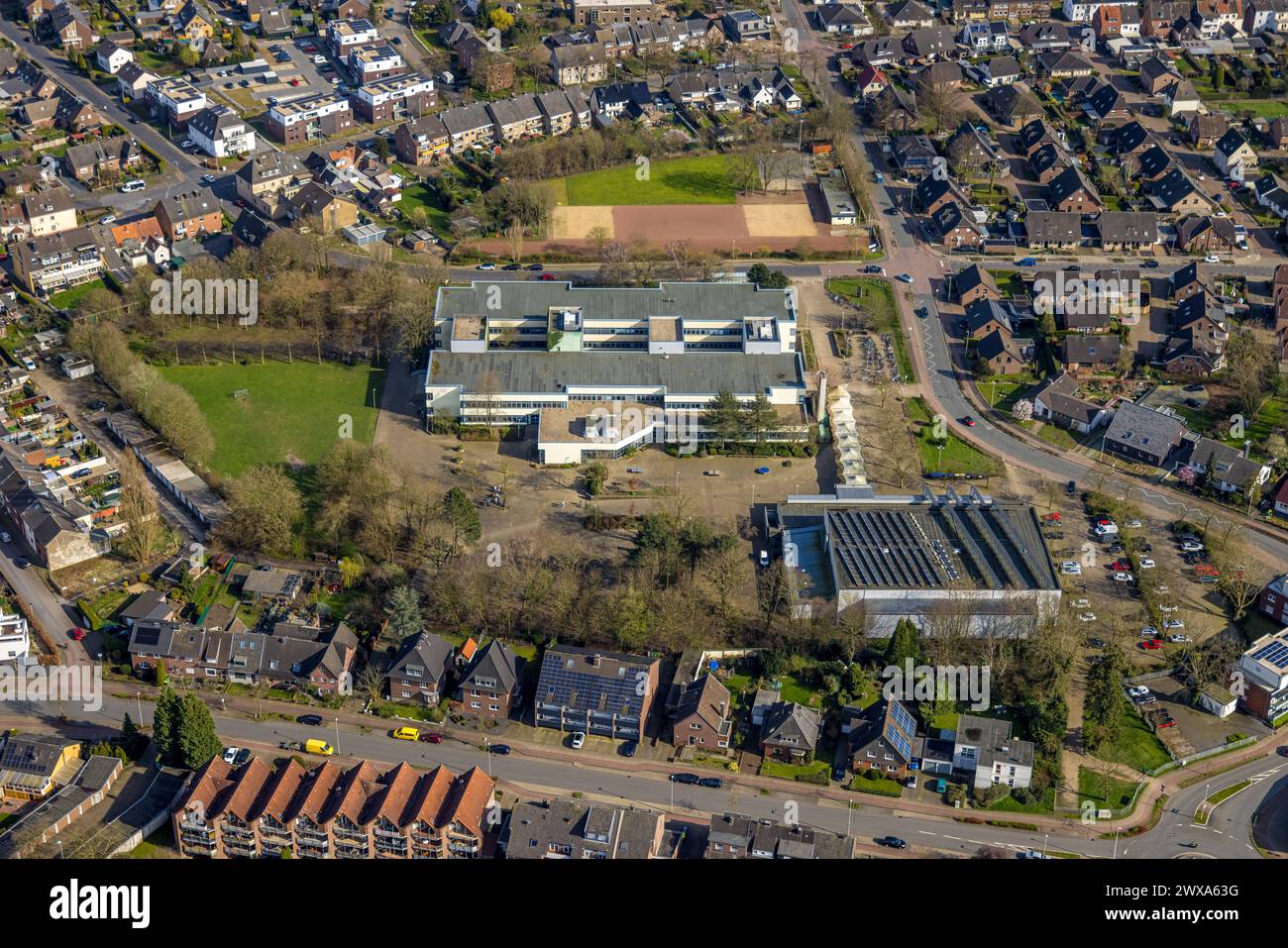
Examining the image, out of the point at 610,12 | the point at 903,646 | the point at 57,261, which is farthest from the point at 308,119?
the point at 903,646

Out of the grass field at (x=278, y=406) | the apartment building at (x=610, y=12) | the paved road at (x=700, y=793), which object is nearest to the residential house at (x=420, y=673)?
the paved road at (x=700, y=793)

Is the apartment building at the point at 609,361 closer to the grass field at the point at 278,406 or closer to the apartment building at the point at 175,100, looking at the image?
the grass field at the point at 278,406

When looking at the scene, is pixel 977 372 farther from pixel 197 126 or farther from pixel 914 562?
pixel 197 126

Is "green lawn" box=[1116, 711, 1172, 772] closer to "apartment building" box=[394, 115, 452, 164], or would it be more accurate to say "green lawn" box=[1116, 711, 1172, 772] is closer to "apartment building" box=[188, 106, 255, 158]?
"apartment building" box=[394, 115, 452, 164]

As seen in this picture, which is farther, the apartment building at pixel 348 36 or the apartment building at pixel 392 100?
the apartment building at pixel 348 36

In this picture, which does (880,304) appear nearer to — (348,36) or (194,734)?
(194,734)

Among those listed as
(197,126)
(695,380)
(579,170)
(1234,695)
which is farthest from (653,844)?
(197,126)

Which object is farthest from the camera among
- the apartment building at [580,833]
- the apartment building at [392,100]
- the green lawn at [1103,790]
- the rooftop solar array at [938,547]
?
the apartment building at [392,100]

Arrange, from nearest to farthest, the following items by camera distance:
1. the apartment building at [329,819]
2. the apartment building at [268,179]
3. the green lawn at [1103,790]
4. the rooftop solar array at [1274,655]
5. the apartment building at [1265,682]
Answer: the apartment building at [329,819], the green lawn at [1103,790], the apartment building at [1265,682], the rooftop solar array at [1274,655], the apartment building at [268,179]
